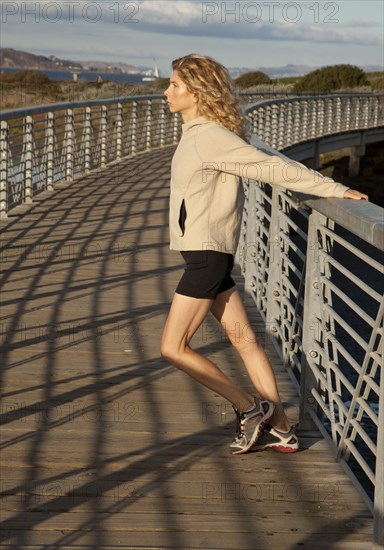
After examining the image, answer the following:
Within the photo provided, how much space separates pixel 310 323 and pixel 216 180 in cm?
106

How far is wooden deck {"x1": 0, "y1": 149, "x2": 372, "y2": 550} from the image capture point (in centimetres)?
384

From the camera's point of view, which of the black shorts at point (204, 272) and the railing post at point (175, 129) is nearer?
the black shorts at point (204, 272)

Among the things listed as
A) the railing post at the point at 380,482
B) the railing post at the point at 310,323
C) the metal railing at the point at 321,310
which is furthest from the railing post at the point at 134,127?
the railing post at the point at 380,482

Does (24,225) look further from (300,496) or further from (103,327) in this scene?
(300,496)

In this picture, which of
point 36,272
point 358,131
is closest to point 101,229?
point 36,272

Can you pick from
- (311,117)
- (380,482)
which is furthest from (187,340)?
(311,117)

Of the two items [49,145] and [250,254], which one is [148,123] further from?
[250,254]

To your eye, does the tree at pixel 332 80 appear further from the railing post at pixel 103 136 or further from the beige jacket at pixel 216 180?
the beige jacket at pixel 216 180

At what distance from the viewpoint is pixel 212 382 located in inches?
180

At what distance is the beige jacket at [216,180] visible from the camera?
4176 millimetres

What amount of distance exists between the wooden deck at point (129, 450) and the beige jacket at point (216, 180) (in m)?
0.97

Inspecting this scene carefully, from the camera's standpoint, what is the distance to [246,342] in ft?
15.2

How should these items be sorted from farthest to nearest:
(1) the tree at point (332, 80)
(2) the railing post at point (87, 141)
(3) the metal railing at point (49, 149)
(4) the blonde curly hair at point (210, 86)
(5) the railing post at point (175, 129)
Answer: (1) the tree at point (332, 80), (5) the railing post at point (175, 129), (2) the railing post at point (87, 141), (3) the metal railing at point (49, 149), (4) the blonde curly hair at point (210, 86)

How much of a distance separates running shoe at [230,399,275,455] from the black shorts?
0.61 meters
